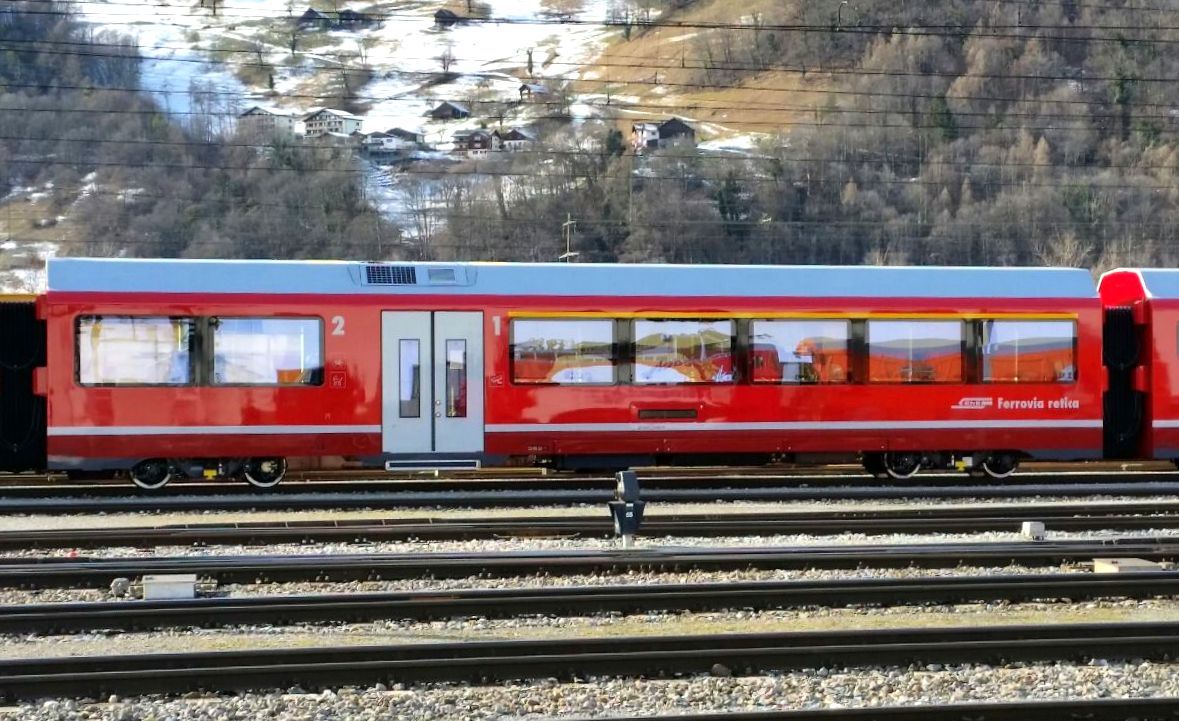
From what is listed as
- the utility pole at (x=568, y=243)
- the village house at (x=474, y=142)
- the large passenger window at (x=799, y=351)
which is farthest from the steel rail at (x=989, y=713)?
the village house at (x=474, y=142)

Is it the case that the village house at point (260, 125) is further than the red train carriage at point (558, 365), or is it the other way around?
the village house at point (260, 125)

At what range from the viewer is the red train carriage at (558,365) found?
62.4ft

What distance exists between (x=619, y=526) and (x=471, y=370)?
6575mm

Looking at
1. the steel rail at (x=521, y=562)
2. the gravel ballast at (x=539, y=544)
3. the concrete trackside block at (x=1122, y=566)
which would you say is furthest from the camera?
the gravel ballast at (x=539, y=544)

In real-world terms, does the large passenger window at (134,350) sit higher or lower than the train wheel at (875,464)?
higher

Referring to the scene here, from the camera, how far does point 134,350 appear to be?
19.0m

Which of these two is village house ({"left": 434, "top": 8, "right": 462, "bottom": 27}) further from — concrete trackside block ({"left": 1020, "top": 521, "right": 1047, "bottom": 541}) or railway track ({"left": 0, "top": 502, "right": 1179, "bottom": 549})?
concrete trackside block ({"left": 1020, "top": 521, "right": 1047, "bottom": 541})

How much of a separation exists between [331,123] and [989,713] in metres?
94.5

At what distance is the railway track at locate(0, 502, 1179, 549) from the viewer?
1437 cm

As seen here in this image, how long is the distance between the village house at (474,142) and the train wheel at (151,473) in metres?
68.7

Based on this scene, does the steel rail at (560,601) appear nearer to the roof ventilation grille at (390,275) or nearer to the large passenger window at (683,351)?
the large passenger window at (683,351)

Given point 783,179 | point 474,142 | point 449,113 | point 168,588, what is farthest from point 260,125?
point 168,588

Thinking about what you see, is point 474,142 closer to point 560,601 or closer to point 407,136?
point 407,136

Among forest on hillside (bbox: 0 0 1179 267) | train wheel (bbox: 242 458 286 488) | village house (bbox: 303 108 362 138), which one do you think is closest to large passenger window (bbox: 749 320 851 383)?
train wheel (bbox: 242 458 286 488)
